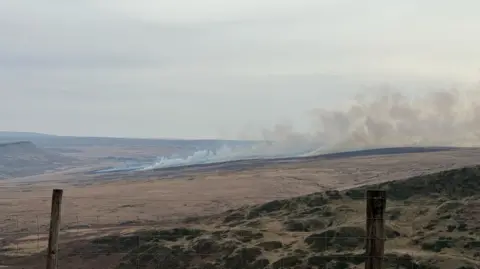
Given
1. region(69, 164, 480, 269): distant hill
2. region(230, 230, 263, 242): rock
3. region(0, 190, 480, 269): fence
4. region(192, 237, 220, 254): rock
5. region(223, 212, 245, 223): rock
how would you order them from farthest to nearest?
region(223, 212, 245, 223): rock → region(230, 230, 263, 242): rock → region(192, 237, 220, 254): rock → region(0, 190, 480, 269): fence → region(69, 164, 480, 269): distant hill

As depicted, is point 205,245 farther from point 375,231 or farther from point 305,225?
point 375,231

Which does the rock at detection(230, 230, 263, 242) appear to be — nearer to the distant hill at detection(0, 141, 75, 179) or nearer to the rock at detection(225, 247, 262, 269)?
the rock at detection(225, 247, 262, 269)

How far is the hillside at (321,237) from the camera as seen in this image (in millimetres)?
23938

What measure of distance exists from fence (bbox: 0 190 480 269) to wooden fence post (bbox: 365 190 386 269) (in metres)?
11.4

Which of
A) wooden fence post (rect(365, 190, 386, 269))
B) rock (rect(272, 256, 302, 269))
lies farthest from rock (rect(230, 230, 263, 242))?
wooden fence post (rect(365, 190, 386, 269))

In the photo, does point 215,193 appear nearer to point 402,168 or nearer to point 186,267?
point 402,168

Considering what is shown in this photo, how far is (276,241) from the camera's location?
27734 millimetres

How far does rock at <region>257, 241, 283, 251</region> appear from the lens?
27094 millimetres

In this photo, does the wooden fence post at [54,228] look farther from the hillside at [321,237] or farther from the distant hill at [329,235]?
the distant hill at [329,235]

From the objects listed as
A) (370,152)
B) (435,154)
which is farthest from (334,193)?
(370,152)

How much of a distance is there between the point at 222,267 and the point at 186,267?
1640 millimetres

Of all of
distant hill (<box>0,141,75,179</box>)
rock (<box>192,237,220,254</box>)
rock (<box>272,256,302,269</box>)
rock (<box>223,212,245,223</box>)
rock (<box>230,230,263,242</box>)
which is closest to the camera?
rock (<box>272,256,302,269</box>)

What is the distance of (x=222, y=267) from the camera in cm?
2603

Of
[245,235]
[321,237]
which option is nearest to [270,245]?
[321,237]
